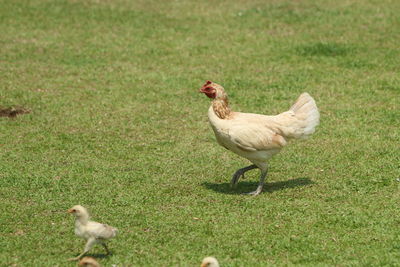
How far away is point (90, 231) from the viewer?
8039 millimetres

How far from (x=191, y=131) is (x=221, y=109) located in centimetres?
280

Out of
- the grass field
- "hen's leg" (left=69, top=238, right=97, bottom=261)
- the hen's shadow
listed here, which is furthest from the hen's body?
"hen's leg" (left=69, top=238, right=97, bottom=261)

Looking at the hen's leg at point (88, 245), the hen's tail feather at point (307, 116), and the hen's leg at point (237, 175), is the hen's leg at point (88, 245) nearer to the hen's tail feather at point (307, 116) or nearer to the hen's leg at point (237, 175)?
the hen's leg at point (237, 175)

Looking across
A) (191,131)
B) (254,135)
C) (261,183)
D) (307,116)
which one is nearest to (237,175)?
(261,183)

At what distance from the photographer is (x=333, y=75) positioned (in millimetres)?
15969

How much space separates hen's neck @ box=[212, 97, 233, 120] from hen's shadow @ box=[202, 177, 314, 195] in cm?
107

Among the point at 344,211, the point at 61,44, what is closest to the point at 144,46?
the point at 61,44

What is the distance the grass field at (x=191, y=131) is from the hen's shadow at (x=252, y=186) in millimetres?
46

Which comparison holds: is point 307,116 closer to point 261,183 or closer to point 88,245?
point 261,183

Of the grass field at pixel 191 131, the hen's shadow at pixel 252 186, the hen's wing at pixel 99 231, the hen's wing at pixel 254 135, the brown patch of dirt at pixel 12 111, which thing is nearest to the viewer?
the hen's wing at pixel 99 231

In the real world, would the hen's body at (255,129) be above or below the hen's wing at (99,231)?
above

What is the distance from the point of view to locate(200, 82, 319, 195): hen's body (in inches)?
406

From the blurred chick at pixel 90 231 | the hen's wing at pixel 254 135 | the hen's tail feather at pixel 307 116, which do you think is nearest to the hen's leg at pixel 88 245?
the blurred chick at pixel 90 231

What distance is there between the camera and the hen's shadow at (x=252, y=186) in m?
10.7
